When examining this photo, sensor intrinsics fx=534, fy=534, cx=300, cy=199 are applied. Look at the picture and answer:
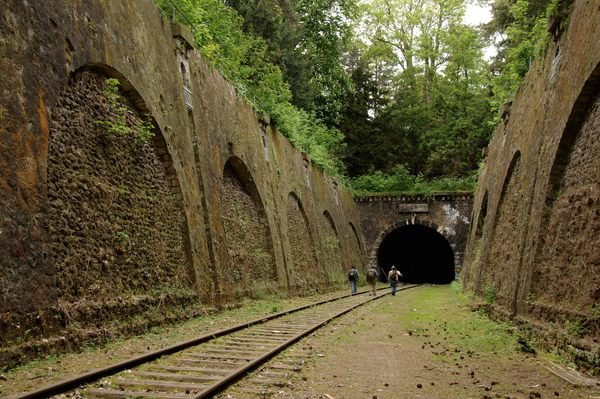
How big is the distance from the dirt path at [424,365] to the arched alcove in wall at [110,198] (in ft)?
11.1

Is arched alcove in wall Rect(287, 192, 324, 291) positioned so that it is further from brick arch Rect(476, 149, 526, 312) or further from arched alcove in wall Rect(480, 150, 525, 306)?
arched alcove in wall Rect(480, 150, 525, 306)

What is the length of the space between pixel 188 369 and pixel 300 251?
1596 centimetres

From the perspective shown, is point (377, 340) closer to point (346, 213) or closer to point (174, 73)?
point (174, 73)

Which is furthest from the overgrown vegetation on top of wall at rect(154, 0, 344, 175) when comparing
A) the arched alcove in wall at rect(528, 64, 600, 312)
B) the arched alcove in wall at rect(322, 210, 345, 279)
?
the arched alcove in wall at rect(528, 64, 600, 312)

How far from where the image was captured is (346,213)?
1303 inches

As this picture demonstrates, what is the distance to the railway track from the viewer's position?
16.4 ft

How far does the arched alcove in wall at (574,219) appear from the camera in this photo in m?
7.67

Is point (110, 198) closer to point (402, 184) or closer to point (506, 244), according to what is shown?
point (506, 244)

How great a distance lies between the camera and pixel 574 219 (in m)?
8.57

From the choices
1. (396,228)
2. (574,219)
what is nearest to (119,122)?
(574,219)

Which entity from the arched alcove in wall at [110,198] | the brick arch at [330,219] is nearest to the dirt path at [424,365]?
the arched alcove in wall at [110,198]

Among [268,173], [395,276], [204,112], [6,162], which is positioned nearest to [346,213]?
[395,276]

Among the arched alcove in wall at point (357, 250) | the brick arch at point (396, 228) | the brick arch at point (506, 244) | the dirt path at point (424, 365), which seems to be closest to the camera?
the dirt path at point (424, 365)

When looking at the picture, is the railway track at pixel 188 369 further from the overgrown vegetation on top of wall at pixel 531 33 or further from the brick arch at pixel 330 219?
the brick arch at pixel 330 219
